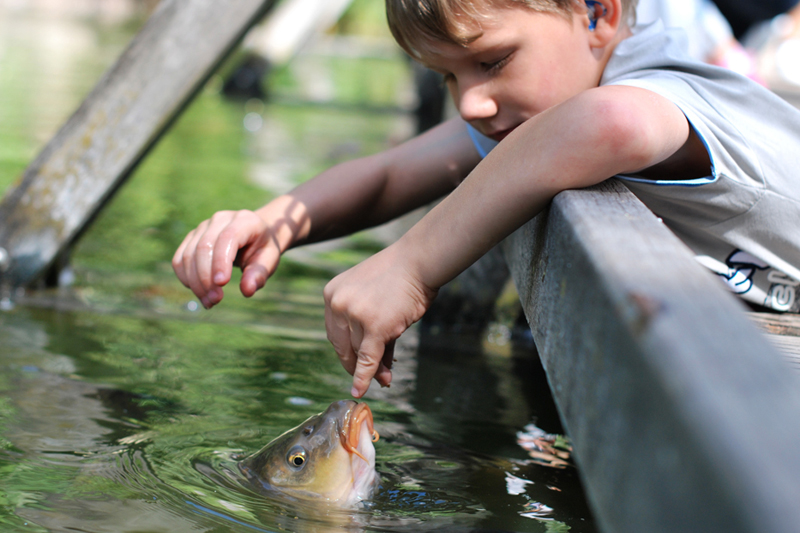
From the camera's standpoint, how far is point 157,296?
2.88 metres

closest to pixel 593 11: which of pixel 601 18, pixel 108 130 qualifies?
pixel 601 18

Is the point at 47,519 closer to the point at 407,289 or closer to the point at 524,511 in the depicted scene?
the point at 407,289

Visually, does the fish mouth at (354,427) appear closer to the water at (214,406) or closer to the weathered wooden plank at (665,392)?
the water at (214,406)

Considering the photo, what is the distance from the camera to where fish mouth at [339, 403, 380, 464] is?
5.07 ft

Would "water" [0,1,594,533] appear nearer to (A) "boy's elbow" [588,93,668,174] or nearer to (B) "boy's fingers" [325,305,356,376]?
(B) "boy's fingers" [325,305,356,376]

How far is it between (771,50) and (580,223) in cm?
698

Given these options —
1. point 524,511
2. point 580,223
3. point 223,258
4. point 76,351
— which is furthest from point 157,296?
point 580,223

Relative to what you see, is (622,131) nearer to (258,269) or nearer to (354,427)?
(354,427)

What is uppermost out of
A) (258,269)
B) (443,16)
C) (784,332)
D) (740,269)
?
(443,16)

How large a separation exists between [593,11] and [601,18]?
0.07ft

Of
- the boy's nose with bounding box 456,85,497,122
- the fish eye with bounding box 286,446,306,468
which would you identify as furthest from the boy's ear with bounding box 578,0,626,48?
the fish eye with bounding box 286,446,306,468

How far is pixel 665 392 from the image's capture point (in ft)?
1.95

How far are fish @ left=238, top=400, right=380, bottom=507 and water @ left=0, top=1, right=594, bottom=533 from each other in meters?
0.04

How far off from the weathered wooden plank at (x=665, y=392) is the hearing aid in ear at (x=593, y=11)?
80cm
